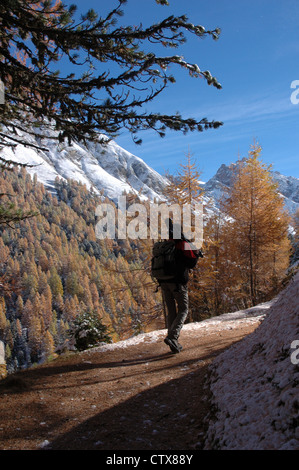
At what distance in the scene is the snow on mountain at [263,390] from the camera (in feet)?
6.11

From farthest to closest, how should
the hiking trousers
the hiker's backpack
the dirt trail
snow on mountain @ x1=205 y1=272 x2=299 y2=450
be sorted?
the hiking trousers → the hiker's backpack → the dirt trail → snow on mountain @ x1=205 y1=272 x2=299 y2=450

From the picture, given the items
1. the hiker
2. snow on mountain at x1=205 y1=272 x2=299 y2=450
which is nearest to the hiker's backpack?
the hiker


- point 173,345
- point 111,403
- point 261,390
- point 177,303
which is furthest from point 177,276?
point 261,390

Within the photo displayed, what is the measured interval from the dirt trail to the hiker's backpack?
5.12ft

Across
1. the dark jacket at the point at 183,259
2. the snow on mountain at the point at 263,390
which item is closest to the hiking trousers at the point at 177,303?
the dark jacket at the point at 183,259

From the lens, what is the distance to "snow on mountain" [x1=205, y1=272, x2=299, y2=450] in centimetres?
186

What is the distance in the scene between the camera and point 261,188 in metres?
16.0

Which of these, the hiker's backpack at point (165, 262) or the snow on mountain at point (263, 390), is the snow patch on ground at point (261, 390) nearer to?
the snow on mountain at point (263, 390)

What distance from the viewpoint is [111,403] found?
3.59 meters

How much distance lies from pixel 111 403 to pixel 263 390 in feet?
6.89

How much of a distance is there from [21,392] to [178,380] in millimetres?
2309

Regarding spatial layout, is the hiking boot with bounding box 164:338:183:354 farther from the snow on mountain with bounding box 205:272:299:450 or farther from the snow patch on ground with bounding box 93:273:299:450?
the snow on mountain with bounding box 205:272:299:450

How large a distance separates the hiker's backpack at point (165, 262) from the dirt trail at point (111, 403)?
156 cm
